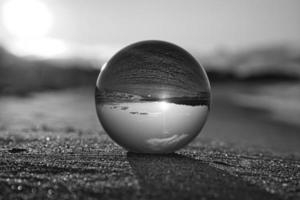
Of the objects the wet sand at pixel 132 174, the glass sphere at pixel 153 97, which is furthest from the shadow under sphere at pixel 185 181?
the glass sphere at pixel 153 97

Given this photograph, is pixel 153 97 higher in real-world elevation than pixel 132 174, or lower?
higher

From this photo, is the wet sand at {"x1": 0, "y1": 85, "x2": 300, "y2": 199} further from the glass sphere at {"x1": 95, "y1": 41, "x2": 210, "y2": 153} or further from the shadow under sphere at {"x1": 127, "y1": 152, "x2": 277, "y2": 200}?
the glass sphere at {"x1": 95, "y1": 41, "x2": 210, "y2": 153}

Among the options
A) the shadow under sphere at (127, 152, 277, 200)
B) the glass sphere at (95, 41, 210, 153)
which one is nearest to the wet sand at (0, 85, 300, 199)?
the shadow under sphere at (127, 152, 277, 200)

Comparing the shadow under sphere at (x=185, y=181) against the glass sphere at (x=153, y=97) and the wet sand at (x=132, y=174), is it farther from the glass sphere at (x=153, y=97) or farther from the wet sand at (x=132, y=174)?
the glass sphere at (x=153, y=97)

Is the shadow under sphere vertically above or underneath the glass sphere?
underneath

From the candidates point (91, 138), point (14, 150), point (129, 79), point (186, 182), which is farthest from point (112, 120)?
point (91, 138)

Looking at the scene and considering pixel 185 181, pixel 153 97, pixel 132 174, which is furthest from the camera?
pixel 153 97

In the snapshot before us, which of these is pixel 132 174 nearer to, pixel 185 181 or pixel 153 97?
pixel 185 181

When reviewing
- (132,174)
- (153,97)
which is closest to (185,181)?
(132,174)

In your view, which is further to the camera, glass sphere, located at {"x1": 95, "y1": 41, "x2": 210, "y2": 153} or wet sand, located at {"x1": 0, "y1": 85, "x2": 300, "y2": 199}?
glass sphere, located at {"x1": 95, "y1": 41, "x2": 210, "y2": 153}
